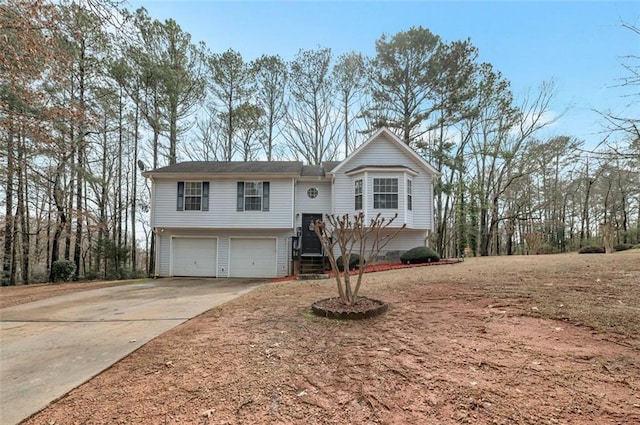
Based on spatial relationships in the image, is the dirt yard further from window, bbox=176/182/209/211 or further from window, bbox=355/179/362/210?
window, bbox=176/182/209/211

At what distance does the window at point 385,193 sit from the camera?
13703mm

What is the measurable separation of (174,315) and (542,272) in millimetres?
9064

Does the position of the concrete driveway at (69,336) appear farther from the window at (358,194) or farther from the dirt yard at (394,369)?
the window at (358,194)

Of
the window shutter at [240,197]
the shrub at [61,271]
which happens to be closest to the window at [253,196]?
the window shutter at [240,197]

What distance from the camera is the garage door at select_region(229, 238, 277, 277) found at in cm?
1449

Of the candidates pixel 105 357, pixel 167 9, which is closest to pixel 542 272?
pixel 105 357

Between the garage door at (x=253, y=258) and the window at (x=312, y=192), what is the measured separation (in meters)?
2.80

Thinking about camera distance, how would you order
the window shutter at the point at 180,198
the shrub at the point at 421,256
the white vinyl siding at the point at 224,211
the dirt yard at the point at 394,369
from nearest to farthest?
the dirt yard at the point at 394,369 → the shrub at the point at 421,256 → the white vinyl siding at the point at 224,211 → the window shutter at the point at 180,198

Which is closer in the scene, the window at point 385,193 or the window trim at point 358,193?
the window at point 385,193

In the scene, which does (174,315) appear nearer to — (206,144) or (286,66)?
(206,144)

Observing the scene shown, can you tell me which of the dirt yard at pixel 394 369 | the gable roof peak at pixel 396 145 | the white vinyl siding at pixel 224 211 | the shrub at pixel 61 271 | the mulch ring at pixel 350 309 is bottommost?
the shrub at pixel 61 271

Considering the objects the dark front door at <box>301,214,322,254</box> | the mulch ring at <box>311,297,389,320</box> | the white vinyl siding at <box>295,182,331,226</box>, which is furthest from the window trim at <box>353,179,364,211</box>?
the mulch ring at <box>311,297,389,320</box>

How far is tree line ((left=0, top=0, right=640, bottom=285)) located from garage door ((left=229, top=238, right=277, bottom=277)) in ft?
19.1

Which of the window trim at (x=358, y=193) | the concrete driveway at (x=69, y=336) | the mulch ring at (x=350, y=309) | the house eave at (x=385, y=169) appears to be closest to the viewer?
the concrete driveway at (x=69, y=336)
